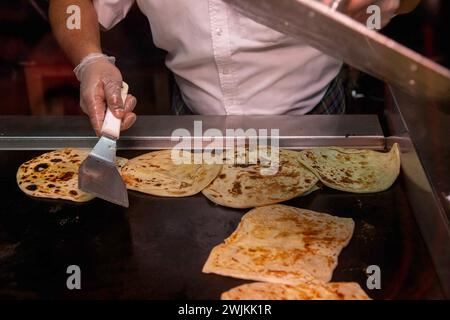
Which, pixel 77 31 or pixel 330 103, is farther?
pixel 330 103

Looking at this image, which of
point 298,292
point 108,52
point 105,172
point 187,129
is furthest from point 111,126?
A: point 108,52

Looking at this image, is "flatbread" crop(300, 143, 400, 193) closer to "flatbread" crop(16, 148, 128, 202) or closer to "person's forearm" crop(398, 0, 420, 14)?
"person's forearm" crop(398, 0, 420, 14)

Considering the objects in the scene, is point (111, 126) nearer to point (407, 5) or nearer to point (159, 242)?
point (159, 242)

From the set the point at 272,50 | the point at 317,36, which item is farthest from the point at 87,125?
the point at 317,36

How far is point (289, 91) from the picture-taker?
8.16ft

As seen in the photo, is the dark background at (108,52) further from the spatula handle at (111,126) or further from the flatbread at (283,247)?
the flatbread at (283,247)

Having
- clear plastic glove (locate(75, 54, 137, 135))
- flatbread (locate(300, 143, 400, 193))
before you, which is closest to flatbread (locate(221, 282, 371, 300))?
flatbread (locate(300, 143, 400, 193))

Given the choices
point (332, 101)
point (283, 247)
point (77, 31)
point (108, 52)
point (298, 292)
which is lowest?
point (298, 292)

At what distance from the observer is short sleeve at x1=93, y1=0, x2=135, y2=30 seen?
2535 millimetres

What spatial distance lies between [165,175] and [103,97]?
1.23ft

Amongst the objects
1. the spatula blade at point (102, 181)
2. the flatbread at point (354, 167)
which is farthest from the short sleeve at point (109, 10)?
the flatbread at point (354, 167)

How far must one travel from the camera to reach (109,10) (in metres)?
2.56

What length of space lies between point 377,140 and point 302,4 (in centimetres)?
131
